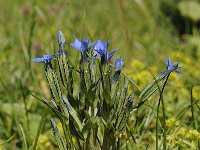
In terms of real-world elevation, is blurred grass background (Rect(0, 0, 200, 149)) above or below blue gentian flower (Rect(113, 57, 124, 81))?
above

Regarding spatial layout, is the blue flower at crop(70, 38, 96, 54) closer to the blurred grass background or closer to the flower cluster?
the flower cluster

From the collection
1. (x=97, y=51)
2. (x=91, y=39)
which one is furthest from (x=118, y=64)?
(x=91, y=39)

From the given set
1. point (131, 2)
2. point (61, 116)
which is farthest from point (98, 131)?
point (131, 2)

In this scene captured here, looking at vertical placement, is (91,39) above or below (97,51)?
above

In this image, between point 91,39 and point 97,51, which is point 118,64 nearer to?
point 97,51

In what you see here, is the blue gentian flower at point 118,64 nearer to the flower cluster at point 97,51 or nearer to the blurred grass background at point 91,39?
the flower cluster at point 97,51

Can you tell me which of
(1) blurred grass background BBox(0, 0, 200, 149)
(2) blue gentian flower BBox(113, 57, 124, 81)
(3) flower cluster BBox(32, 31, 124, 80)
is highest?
(1) blurred grass background BBox(0, 0, 200, 149)

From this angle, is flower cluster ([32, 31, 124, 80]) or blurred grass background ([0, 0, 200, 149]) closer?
flower cluster ([32, 31, 124, 80])

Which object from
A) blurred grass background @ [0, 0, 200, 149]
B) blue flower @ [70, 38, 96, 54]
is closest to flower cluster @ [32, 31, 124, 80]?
blue flower @ [70, 38, 96, 54]
